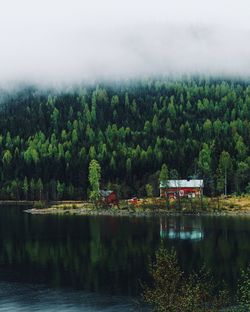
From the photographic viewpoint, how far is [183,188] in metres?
196

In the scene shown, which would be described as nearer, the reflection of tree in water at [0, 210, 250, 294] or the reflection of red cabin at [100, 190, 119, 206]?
the reflection of tree in water at [0, 210, 250, 294]

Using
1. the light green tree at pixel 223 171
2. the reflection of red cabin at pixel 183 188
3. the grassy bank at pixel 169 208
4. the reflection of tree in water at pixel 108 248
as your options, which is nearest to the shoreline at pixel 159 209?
the grassy bank at pixel 169 208

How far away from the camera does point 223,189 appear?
634 ft

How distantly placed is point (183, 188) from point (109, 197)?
24.8 metres

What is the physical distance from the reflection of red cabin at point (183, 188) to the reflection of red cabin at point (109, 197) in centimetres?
1546

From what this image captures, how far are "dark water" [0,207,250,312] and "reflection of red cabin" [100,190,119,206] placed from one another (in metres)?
32.8

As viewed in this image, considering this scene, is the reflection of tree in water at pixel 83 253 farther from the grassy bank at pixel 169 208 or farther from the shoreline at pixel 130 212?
the grassy bank at pixel 169 208

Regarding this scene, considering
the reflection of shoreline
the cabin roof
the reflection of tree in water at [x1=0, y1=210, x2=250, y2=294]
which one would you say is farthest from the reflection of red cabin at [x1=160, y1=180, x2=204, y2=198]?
the reflection of shoreline

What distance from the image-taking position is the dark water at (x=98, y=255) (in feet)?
243

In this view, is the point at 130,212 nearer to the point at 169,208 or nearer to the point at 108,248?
the point at 169,208

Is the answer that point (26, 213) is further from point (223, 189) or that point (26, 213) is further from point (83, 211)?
point (223, 189)

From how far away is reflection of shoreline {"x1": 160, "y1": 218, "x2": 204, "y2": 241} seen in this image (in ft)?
389

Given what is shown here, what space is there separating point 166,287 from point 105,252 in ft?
215

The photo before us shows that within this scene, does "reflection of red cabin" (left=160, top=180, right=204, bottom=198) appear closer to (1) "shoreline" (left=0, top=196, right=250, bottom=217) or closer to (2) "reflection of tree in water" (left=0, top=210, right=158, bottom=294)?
(1) "shoreline" (left=0, top=196, right=250, bottom=217)
